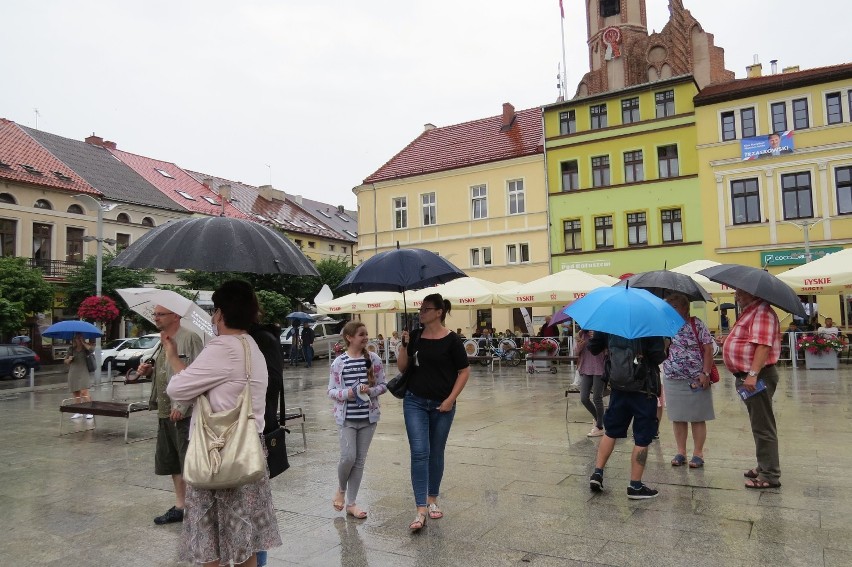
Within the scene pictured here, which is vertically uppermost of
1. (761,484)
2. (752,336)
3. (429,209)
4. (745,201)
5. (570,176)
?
(570,176)

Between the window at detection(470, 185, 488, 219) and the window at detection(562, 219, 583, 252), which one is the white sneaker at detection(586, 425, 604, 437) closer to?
the window at detection(562, 219, 583, 252)

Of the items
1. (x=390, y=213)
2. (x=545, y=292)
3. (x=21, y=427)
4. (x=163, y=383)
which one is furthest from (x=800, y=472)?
(x=390, y=213)

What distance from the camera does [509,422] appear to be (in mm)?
10055

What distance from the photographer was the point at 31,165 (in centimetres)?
3559

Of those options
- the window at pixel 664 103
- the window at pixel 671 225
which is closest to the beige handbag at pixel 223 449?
the window at pixel 671 225

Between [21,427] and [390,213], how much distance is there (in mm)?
27524

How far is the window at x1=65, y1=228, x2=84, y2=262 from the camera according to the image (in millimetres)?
35906

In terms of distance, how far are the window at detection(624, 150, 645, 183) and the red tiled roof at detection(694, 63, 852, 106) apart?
3440 millimetres

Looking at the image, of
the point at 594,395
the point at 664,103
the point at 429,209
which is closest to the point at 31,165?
the point at 429,209

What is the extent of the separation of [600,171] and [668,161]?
126 inches

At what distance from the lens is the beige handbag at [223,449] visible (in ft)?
10.5

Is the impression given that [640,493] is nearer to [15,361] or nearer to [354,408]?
[354,408]

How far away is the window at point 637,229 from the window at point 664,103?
4.84 meters

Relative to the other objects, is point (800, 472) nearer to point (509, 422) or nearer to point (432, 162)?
point (509, 422)
